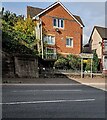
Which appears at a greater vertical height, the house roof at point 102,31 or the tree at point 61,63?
the house roof at point 102,31

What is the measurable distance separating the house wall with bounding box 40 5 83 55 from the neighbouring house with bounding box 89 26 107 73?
5.57m

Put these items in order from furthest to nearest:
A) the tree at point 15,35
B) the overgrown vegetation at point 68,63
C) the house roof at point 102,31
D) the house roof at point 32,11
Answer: the house roof at point 102,31 < the house roof at point 32,11 < the overgrown vegetation at point 68,63 < the tree at point 15,35

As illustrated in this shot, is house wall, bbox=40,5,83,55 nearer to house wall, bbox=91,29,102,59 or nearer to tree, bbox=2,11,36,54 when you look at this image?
tree, bbox=2,11,36,54

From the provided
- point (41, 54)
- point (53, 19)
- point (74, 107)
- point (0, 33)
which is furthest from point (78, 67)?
point (74, 107)

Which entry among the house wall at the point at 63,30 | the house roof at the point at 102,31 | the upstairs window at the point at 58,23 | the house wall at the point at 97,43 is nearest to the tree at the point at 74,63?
the house wall at the point at 63,30

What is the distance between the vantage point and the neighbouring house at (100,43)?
156 ft

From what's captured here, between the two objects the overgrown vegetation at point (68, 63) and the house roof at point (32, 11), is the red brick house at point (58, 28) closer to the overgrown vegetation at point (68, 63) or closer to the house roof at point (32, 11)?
the house roof at point (32, 11)

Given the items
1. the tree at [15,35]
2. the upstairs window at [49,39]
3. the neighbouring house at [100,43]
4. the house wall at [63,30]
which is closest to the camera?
the tree at [15,35]

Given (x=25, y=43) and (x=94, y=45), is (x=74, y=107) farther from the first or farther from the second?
(x=94, y=45)

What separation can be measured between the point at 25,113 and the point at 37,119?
83 cm

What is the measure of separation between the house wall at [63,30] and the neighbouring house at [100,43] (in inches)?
219

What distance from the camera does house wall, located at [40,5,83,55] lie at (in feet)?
135

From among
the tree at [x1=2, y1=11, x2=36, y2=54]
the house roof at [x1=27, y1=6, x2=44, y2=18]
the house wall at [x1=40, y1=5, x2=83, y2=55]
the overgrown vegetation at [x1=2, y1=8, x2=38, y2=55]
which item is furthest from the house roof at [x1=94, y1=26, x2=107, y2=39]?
the tree at [x1=2, y1=11, x2=36, y2=54]

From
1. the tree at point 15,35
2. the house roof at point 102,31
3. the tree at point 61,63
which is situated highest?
the house roof at point 102,31
